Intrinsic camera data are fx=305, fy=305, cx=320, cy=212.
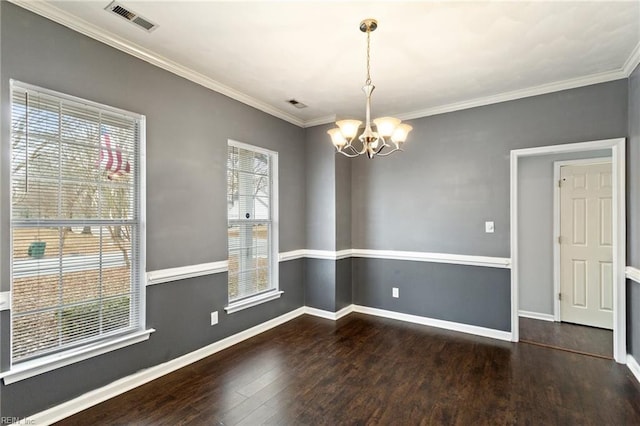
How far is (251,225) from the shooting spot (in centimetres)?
371

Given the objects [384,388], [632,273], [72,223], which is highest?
[72,223]

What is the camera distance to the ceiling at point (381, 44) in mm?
2037

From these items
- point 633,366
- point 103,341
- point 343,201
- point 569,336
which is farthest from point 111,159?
point 569,336

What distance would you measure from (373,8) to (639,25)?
6.46 feet

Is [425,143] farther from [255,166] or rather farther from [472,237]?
[255,166]

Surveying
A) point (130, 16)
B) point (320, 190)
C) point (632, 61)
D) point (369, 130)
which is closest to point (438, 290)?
point (320, 190)

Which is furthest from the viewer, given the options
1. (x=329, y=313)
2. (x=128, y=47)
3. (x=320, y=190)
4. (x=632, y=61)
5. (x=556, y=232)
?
(x=320, y=190)

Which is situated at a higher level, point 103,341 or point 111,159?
point 111,159

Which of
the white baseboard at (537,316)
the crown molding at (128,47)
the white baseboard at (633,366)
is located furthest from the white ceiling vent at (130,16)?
the white baseboard at (537,316)

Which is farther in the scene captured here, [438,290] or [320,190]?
[320,190]

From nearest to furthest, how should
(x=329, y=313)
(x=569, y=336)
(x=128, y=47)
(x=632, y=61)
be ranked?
(x=128, y=47) → (x=632, y=61) → (x=569, y=336) → (x=329, y=313)

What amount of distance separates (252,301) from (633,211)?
12.7ft

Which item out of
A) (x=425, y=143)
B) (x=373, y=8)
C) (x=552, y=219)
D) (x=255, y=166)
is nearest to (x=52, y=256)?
(x=255, y=166)

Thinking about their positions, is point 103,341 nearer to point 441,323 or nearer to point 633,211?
point 441,323
